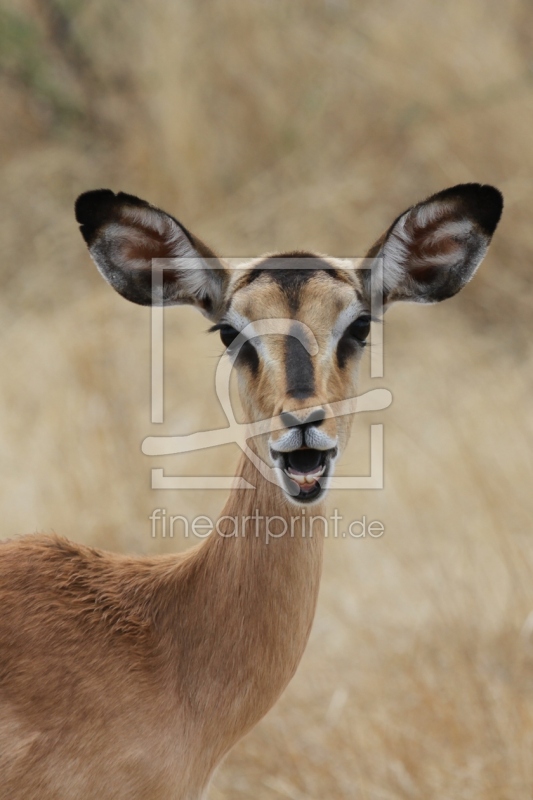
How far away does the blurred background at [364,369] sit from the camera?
604cm

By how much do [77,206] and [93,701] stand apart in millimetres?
1699

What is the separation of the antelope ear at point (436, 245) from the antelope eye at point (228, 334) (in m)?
0.56

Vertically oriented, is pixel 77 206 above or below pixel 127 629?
above

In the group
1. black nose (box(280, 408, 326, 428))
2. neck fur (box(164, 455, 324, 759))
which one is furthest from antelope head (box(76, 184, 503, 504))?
neck fur (box(164, 455, 324, 759))

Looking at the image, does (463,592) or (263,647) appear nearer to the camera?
(263,647)

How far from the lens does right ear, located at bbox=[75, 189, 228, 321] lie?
381cm

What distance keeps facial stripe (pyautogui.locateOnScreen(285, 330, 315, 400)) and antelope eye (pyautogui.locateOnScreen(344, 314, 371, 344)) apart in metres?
0.29

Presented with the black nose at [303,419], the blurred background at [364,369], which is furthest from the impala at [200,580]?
the blurred background at [364,369]

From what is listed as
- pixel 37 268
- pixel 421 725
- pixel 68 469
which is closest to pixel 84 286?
pixel 37 268

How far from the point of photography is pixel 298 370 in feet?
11.3

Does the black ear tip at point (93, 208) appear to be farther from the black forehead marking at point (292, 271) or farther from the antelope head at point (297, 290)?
the black forehead marking at point (292, 271)

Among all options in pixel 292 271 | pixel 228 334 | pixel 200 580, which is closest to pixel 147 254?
pixel 228 334

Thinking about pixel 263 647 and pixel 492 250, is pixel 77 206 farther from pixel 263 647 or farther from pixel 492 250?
pixel 492 250

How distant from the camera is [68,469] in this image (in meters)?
8.02
